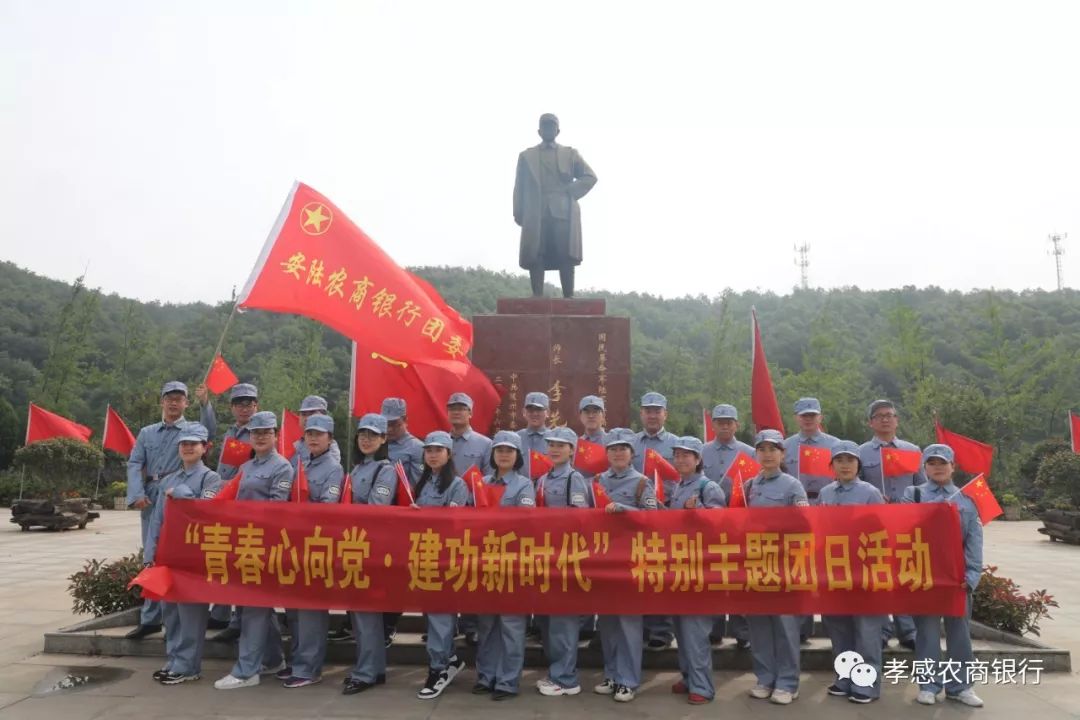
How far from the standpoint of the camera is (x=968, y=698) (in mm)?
4242

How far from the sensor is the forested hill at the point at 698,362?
24562 mm

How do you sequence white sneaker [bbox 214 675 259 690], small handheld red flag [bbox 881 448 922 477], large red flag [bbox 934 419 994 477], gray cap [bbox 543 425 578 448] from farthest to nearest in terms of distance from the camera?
large red flag [bbox 934 419 994 477], small handheld red flag [bbox 881 448 922 477], gray cap [bbox 543 425 578 448], white sneaker [bbox 214 675 259 690]

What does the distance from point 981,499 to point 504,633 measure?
2.78 m

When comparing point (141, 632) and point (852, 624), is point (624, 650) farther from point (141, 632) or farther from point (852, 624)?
point (141, 632)

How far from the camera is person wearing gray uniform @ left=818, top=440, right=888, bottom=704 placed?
14.2 ft

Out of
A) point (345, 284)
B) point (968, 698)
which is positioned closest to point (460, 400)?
point (345, 284)

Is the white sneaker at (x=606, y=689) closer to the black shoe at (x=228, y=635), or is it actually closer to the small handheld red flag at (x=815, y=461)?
the small handheld red flag at (x=815, y=461)

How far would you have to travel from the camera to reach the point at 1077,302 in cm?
4581

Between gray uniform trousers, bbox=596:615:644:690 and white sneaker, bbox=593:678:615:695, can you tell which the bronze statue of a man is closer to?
gray uniform trousers, bbox=596:615:644:690

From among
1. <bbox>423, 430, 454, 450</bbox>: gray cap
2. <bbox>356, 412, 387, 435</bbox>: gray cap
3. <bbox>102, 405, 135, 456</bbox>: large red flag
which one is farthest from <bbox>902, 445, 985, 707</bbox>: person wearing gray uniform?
<bbox>102, 405, 135, 456</bbox>: large red flag

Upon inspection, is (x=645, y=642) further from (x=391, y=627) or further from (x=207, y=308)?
(x=207, y=308)

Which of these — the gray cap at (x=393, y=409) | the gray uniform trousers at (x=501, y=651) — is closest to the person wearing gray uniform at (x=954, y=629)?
the gray uniform trousers at (x=501, y=651)

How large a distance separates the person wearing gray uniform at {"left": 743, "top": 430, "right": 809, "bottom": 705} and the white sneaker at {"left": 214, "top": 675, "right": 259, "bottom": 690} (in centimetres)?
284

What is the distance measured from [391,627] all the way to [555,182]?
13.9 ft
